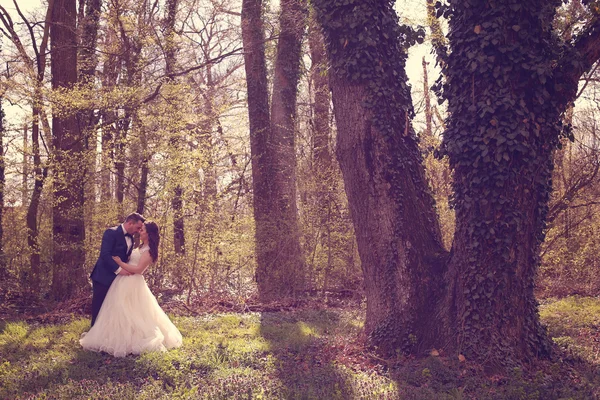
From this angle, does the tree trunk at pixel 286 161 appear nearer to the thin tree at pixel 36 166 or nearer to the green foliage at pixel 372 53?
the thin tree at pixel 36 166

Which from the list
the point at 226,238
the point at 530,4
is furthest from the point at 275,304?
the point at 530,4

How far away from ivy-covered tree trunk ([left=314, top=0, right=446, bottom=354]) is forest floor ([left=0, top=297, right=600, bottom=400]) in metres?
0.63

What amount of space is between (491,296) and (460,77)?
2739 mm

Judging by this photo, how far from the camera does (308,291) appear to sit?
1566 centimetres

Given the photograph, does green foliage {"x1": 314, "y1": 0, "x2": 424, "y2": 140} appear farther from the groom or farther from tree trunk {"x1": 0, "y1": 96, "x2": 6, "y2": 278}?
tree trunk {"x1": 0, "y1": 96, "x2": 6, "y2": 278}

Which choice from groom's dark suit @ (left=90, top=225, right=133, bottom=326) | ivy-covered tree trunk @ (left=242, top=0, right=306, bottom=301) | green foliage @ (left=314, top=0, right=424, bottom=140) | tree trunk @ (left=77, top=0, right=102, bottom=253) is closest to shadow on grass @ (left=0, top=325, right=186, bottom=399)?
groom's dark suit @ (left=90, top=225, right=133, bottom=326)

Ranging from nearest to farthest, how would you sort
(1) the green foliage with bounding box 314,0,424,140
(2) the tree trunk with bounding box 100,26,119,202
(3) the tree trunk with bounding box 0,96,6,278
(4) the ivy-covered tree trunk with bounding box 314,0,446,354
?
(4) the ivy-covered tree trunk with bounding box 314,0,446,354, (1) the green foliage with bounding box 314,0,424,140, (3) the tree trunk with bounding box 0,96,6,278, (2) the tree trunk with bounding box 100,26,119,202

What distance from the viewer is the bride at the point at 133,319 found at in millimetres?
8164

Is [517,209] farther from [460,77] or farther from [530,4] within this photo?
[530,4]

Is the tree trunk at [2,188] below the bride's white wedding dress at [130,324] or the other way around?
the other way around

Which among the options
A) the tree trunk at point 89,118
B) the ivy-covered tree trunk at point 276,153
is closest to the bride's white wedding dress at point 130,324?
the tree trunk at point 89,118

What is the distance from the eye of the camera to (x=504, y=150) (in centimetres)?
691

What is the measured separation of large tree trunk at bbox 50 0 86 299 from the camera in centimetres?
1291

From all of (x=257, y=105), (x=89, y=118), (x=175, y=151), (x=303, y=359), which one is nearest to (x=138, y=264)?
(x=303, y=359)
